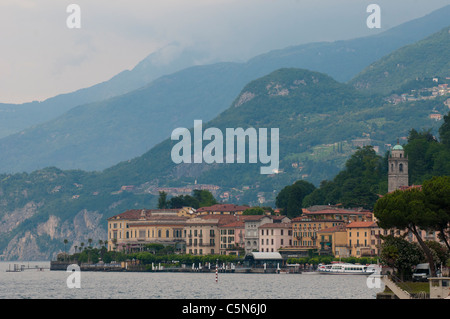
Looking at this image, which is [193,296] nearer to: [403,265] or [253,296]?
[253,296]

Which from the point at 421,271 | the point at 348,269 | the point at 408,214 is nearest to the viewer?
the point at 408,214

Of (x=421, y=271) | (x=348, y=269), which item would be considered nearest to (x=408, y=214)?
(x=421, y=271)

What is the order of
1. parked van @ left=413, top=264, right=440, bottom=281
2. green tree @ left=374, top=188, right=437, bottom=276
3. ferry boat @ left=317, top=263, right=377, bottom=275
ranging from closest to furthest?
parked van @ left=413, top=264, right=440, bottom=281 → green tree @ left=374, top=188, right=437, bottom=276 → ferry boat @ left=317, top=263, right=377, bottom=275

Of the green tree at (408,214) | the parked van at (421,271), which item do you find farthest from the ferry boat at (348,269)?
the green tree at (408,214)

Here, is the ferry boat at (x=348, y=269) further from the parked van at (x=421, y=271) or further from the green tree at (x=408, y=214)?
the green tree at (x=408, y=214)

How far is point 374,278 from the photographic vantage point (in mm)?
159625

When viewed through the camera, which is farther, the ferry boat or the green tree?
the ferry boat

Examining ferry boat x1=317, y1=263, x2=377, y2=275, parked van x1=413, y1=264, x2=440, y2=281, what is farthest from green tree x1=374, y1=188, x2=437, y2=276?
ferry boat x1=317, y1=263, x2=377, y2=275

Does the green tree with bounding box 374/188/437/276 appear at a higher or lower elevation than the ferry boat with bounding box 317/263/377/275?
higher

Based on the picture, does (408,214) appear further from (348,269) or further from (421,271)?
(348,269)

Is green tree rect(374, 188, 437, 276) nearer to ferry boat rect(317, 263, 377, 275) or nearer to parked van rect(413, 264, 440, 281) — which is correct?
parked van rect(413, 264, 440, 281)

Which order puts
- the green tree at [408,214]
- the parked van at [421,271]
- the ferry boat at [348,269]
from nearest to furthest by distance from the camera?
the parked van at [421,271], the green tree at [408,214], the ferry boat at [348,269]

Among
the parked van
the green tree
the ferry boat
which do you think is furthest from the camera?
the ferry boat
